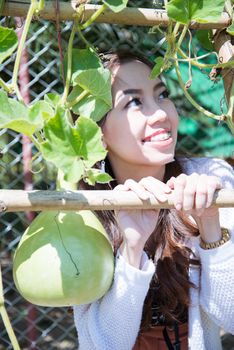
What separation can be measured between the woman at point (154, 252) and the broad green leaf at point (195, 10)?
0.80 ft

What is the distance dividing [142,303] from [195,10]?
488 mm

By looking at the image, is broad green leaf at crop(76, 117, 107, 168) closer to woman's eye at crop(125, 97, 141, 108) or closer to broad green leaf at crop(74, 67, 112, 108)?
broad green leaf at crop(74, 67, 112, 108)

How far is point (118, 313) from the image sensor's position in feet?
3.47

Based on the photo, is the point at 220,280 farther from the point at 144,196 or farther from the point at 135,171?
the point at 144,196

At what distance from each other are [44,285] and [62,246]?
55mm

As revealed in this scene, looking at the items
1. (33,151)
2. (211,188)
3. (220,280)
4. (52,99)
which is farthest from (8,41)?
(33,151)

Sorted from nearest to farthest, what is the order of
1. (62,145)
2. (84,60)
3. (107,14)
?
(62,145)
(84,60)
(107,14)

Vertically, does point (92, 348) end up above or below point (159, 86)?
below

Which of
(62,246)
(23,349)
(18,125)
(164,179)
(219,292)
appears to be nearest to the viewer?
(18,125)

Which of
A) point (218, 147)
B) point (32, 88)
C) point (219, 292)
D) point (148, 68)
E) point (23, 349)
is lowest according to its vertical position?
point (23, 349)

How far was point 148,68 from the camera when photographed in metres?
1.13

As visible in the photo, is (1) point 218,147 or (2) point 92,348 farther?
(1) point 218,147

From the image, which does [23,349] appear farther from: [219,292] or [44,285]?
[44,285]

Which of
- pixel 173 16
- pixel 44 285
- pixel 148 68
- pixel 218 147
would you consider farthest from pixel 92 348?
pixel 218 147
